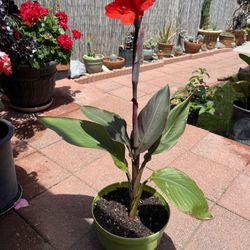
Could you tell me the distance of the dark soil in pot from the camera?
6.31 feet

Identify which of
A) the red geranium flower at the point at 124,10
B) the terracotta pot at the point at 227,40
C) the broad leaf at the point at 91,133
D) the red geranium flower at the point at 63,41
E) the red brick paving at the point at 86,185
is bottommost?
the red brick paving at the point at 86,185

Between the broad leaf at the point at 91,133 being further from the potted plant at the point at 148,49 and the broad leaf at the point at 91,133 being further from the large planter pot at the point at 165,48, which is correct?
the large planter pot at the point at 165,48

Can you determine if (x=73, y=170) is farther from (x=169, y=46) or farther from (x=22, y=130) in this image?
(x=169, y=46)

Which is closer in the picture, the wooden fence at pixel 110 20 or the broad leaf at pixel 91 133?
the broad leaf at pixel 91 133

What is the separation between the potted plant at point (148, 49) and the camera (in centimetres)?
743

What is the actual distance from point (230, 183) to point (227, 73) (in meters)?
5.12

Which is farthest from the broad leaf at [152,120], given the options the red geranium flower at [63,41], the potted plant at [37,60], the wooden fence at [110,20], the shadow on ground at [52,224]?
the wooden fence at [110,20]

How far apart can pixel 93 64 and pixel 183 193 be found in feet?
15.2

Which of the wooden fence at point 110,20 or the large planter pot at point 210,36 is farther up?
the wooden fence at point 110,20

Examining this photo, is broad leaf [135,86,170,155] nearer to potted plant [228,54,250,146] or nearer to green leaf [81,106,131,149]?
green leaf [81,106,131,149]

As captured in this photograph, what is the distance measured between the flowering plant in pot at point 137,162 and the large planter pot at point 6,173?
2.28ft

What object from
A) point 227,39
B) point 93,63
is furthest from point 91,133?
point 227,39

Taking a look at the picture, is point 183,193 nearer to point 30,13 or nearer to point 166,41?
point 30,13

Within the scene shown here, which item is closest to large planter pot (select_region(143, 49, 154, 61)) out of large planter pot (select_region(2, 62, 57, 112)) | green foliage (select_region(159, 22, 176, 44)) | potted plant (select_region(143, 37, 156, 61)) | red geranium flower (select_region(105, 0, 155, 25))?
potted plant (select_region(143, 37, 156, 61))
